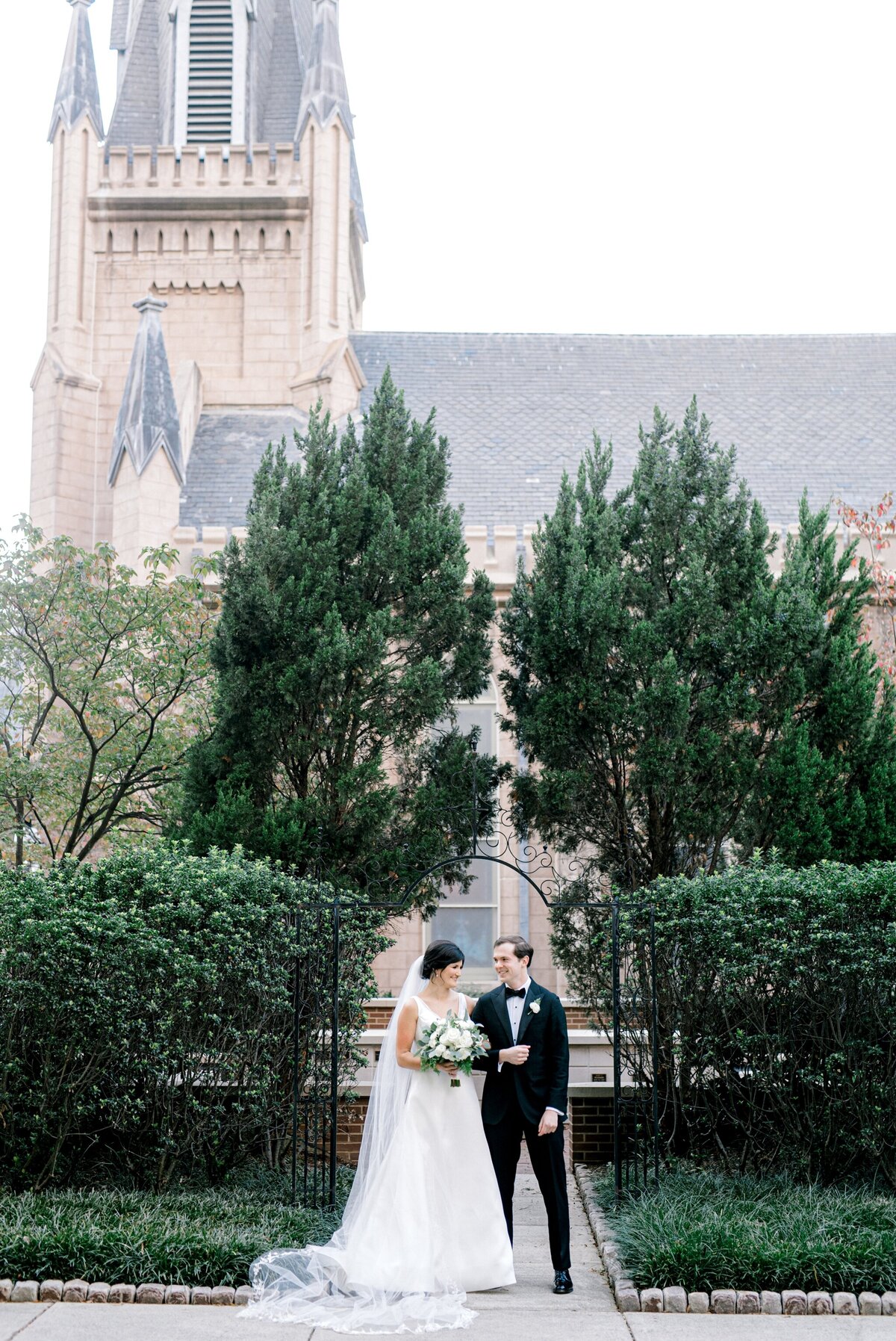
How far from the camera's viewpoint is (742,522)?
1377cm

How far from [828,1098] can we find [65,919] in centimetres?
512

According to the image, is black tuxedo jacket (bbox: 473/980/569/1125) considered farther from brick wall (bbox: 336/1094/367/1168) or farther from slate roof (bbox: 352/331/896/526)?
slate roof (bbox: 352/331/896/526)

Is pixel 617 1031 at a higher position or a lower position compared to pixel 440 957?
lower

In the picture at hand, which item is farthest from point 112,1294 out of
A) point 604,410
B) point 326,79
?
point 326,79

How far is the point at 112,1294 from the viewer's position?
7.08m

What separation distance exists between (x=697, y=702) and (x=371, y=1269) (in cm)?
690

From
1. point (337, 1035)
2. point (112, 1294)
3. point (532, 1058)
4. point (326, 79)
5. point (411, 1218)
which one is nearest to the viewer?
point (112, 1294)

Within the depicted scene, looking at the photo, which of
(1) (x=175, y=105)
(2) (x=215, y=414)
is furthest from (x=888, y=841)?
(1) (x=175, y=105)

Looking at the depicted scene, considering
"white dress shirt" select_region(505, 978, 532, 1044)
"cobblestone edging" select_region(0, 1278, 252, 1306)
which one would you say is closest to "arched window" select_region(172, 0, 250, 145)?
"white dress shirt" select_region(505, 978, 532, 1044)

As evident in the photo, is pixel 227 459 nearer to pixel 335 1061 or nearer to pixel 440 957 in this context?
pixel 335 1061

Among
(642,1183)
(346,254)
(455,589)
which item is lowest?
(642,1183)

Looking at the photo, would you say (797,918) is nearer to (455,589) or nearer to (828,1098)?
(828,1098)

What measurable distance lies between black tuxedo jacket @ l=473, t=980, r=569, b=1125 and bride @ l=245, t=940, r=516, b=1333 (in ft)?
0.54

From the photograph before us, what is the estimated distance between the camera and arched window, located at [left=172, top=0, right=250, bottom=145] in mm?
27000
